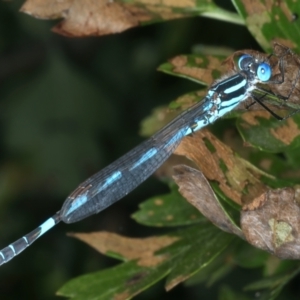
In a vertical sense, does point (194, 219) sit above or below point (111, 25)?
below

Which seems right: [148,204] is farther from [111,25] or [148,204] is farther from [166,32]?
[166,32]

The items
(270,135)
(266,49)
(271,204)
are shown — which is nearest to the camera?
(271,204)

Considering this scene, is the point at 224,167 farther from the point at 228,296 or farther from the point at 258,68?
the point at 228,296

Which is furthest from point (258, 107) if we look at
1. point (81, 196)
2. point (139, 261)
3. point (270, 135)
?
point (81, 196)

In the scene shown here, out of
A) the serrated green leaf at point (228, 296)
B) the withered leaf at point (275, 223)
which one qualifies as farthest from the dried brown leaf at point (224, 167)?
the serrated green leaf at point (228, 296)

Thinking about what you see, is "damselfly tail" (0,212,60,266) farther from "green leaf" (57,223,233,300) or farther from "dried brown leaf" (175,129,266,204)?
"dried brown leaf" (175,129,266,204)

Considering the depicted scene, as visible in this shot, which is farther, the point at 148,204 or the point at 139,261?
the point at 148,204

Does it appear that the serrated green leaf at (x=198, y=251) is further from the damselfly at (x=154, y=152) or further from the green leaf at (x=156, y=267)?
the damselfly at (x=154, y=152)
